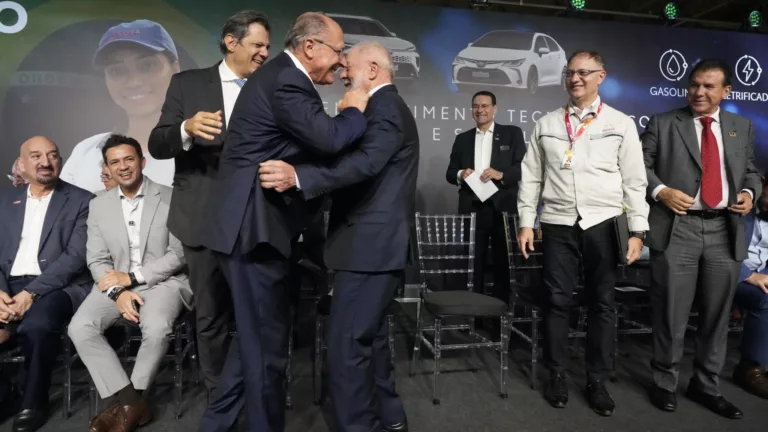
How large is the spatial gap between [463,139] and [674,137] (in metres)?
1.85

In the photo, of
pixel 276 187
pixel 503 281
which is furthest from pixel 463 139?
pixel 276 187

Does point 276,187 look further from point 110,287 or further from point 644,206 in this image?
point 644,206

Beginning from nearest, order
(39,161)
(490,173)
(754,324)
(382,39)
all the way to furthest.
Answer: (39,161) → (754,324) → (490,173) → (382,39)

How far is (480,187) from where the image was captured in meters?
3.82

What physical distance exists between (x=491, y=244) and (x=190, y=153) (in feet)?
8.42

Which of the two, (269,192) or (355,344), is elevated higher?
(269,192)

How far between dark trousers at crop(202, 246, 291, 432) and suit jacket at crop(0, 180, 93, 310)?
53.4 inches

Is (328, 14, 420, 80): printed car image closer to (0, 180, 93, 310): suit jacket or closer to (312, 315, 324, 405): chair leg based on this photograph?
(0, 180, 93, 310): suit jacket

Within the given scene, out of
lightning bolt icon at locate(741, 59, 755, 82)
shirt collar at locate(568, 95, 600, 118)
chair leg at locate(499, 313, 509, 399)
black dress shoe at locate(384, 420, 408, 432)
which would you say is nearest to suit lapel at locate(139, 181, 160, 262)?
black dress shoe at locate(384, 420, 408, 432)

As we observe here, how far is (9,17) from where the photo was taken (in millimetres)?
4234

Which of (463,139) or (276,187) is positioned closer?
(276,187)

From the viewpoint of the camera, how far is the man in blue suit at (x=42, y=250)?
8.02 feet

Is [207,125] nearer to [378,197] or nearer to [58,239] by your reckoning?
[378,197]

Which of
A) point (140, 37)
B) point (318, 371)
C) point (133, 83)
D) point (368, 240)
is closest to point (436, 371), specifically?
point (318, 371)
